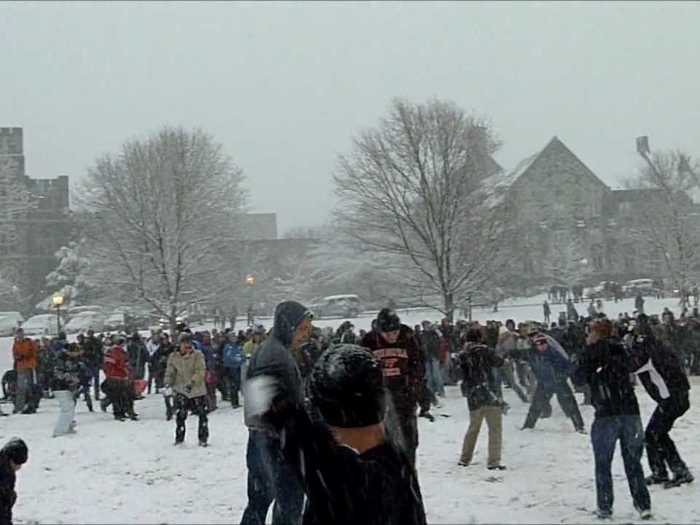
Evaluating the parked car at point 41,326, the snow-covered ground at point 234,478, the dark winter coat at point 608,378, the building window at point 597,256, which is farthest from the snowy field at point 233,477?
the building window at point 597,256

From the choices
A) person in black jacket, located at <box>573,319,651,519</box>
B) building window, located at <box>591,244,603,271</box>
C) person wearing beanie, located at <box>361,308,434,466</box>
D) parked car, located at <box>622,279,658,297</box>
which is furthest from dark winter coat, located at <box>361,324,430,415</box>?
building window, located at <box>591,244,603,271</box>

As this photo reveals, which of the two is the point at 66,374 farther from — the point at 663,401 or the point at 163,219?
the point at 163,219

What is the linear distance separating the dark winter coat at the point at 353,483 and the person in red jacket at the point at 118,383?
1254cm

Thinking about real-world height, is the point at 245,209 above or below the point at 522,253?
above

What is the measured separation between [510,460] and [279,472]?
16.0ft

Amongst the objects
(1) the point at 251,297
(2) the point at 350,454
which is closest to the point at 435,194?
(1) the point at 251,297

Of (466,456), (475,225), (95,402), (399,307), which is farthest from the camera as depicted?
(399,307)

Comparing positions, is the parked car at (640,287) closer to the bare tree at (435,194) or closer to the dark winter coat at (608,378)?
the bare tree at (435,194)

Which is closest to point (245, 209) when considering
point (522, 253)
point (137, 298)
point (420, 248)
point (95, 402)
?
point (137, 298)

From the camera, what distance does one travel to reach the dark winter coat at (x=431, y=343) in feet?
54.8

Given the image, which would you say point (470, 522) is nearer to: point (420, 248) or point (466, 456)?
point (466, 456)

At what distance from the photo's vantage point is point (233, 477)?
9.05 meters

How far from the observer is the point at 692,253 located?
43594 millimetres

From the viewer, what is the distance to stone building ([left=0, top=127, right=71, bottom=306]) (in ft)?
163
